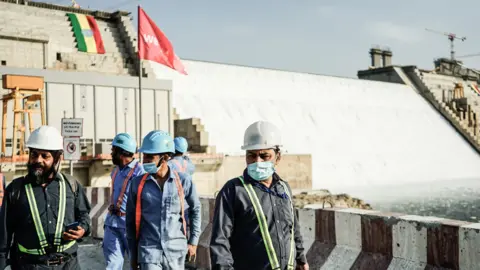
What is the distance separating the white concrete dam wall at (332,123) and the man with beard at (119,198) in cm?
2460

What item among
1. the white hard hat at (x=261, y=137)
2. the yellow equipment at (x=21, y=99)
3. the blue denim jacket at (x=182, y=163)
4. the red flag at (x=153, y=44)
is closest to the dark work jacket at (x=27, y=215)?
the white hard hat at (x=261, y=137)

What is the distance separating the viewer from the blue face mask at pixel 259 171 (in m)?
3.32

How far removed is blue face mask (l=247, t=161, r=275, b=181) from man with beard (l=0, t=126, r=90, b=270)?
1437 mm

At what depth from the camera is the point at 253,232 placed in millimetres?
3273

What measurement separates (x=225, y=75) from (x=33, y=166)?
32.7 m

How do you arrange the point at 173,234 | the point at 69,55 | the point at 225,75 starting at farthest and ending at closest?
the point at 225,75 → the point at 69,55 → the point at 173,234

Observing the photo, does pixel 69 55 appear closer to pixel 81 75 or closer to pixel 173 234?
pixel 81 75

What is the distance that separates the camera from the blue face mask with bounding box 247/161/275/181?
3.32 meters

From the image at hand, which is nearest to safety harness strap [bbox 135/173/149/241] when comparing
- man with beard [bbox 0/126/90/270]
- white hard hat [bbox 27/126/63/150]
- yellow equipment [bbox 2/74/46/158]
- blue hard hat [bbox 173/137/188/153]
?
man with beard [bbox 0/126/90/270]

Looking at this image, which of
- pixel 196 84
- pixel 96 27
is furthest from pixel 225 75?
pixel 96 27

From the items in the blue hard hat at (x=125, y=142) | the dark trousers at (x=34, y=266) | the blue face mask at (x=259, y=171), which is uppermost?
the blue hard hat at (x=125, y=142)

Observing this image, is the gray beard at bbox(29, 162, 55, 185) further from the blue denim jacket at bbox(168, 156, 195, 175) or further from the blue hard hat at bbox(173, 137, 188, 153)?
the blue hard hat at bbox(173, 137, 188, 153)

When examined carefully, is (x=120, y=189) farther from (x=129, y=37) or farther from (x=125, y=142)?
(x=129, y=37)

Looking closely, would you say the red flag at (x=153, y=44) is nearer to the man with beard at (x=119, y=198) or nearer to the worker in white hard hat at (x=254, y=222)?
the man with beard at (x=119, y=198)
